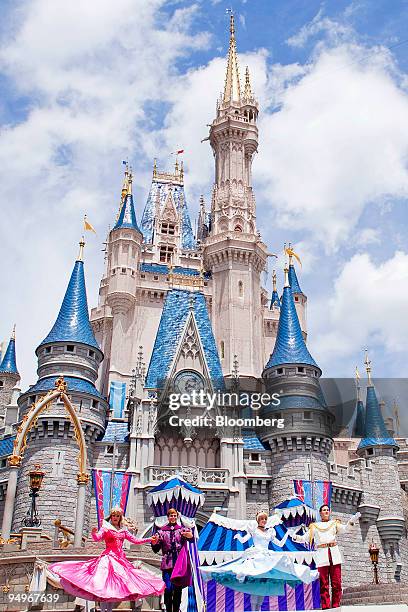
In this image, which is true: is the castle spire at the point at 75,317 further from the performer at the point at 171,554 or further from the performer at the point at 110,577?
the performer at the point at 171,554

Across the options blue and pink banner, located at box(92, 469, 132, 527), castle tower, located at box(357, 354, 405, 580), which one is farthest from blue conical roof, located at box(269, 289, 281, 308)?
blue and pink banner, located at box(92, 469, 132, 527)

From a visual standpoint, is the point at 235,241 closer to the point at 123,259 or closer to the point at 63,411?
the point at 123,259

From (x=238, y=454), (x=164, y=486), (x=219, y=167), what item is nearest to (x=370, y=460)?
(x=238, y=454)

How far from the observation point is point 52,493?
26.2 meters

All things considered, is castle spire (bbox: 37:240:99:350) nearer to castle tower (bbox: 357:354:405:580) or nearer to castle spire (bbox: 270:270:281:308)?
castle tower (bbox: 357:354:405:580)

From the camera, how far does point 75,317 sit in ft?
104

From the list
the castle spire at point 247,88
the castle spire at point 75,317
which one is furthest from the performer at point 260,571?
the castle spire at point 247,88

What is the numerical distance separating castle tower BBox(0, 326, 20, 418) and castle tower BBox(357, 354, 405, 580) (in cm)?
2237

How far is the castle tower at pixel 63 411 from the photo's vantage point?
2633 cm

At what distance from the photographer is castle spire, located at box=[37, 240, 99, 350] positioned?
30.8m

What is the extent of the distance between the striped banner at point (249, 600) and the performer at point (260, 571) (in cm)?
136

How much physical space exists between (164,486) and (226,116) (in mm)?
31102

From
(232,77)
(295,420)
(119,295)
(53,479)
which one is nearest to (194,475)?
(295,420)

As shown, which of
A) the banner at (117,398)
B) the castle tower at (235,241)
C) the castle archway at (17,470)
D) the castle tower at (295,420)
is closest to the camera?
the castle archway at (17,470)
